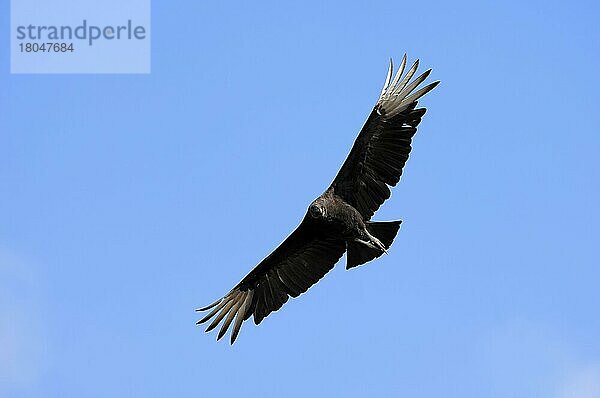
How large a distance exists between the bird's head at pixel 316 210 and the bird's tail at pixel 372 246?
0.73 metres

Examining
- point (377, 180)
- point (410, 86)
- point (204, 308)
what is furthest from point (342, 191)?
point (204, 308)

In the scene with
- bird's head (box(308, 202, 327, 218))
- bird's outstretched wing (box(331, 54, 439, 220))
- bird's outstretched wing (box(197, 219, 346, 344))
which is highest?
bird's outstretched wing (box(331, 54, 439, 220))

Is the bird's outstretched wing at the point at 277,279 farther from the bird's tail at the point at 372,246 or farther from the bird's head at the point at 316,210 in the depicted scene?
the bird's head at the point at 316,210

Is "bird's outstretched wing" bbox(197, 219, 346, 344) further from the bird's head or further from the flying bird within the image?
the bird's head

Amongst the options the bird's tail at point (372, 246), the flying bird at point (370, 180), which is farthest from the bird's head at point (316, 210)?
the bird's tail at point (372, 246)

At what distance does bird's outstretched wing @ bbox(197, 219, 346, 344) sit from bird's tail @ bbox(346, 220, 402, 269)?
37 centimetres

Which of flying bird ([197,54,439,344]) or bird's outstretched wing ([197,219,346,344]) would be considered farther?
bird's outstretched wing ([197,219,346,344])

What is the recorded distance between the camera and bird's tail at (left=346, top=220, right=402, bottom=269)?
15.5 m

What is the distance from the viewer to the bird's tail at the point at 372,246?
50.8 ft

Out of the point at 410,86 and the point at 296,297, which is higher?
the point at 410,86

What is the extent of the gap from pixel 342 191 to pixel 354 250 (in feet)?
2.97

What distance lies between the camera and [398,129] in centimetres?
1537

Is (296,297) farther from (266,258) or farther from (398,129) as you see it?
(398,129)

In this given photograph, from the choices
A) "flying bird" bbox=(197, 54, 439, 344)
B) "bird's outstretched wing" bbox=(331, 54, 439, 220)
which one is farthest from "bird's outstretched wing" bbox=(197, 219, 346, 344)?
"bird's outstretched wing" bbox=(331, 54, 439, 220)
